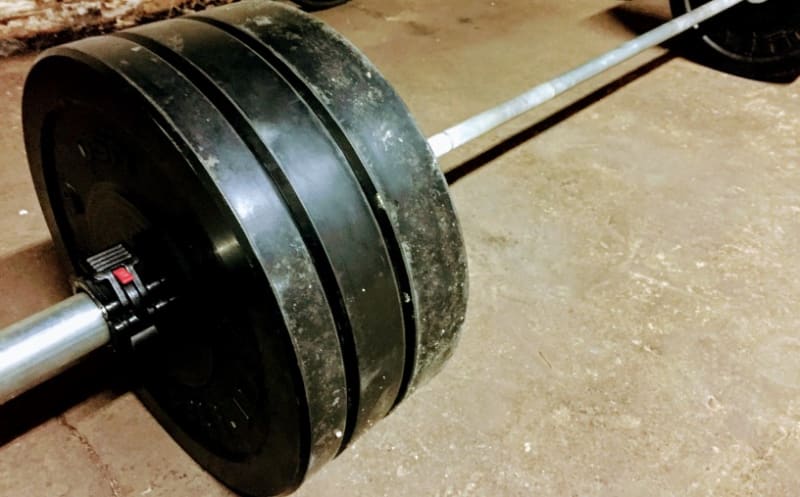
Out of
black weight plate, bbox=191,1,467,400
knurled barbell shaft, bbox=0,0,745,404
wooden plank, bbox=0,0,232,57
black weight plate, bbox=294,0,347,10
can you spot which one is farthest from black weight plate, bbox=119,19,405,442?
black weight plate, bbox=294,0,347,10

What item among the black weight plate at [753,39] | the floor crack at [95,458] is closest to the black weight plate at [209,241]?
the floor crack at [95,458]

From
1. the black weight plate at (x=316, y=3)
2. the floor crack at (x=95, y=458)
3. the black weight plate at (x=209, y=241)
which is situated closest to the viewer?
the black weight plate at (x=209, y=241)

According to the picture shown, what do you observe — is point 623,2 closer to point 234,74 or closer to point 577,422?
point 577,422

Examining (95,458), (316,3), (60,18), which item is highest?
(60,18)

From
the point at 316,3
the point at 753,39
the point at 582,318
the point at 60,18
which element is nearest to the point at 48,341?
the point at 582,318

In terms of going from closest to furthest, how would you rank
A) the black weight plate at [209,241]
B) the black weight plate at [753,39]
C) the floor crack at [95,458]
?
the black weight plate at [209,241], the floor crack at [95,458], the black weight plate at [753,39]

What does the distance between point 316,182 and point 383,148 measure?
10 cm

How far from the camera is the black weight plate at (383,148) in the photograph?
727 mm

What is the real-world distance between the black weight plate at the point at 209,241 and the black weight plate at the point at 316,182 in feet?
0.07

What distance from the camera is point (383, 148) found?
0.73m

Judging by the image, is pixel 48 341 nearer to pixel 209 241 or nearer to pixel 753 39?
pixel 209 241

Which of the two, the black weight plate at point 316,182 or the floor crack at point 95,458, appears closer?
the black weight plate at point 316,182

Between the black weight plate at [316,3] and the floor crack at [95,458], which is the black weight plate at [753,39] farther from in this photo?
the floor crack at [95,458]

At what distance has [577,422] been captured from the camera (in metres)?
1.09
